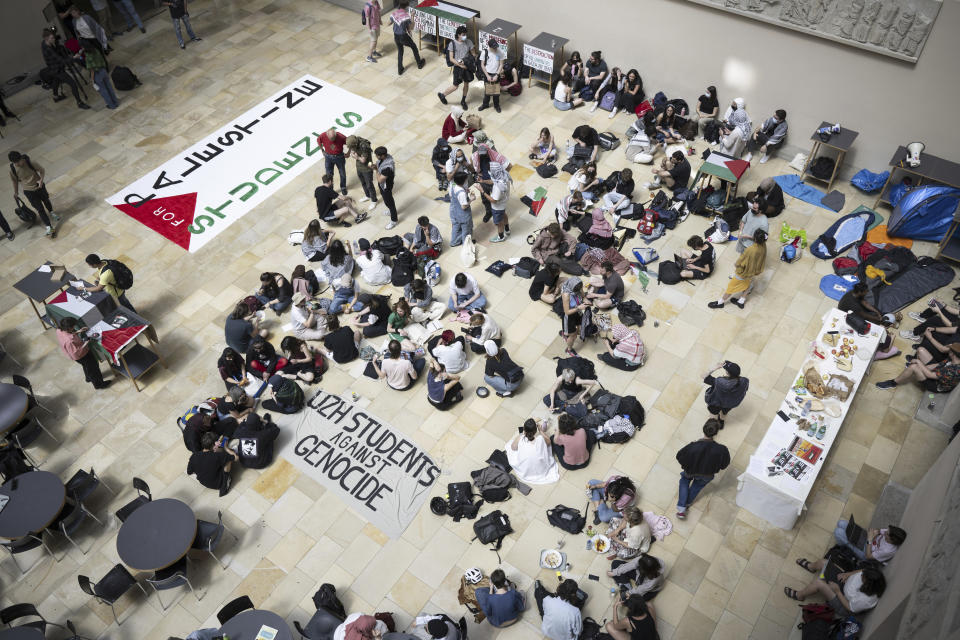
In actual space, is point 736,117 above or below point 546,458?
above

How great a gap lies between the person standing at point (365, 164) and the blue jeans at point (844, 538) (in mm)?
10012

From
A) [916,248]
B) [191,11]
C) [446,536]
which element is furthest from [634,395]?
[191,11]

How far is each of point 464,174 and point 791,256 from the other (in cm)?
629

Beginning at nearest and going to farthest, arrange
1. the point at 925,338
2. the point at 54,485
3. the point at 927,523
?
the point at 927,523 → the point at 54,485 → the point at 925,338

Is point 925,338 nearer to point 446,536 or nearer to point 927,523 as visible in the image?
point 927,523

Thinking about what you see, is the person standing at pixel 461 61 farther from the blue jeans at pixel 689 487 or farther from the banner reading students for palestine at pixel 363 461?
the blue jeans at pixel 689 487

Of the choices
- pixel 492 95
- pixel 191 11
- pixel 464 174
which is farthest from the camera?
pixel 191 11

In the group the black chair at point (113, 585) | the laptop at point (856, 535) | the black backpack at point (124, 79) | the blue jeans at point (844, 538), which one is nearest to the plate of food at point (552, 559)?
the blue jeans at point (844, 538)

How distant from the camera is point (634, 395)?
36.4 feet

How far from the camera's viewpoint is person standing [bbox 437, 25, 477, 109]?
52.5ft

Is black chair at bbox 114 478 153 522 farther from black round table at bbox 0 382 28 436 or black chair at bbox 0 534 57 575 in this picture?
black round table at bbox 0 382 28 436

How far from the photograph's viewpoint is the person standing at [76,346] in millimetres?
10797

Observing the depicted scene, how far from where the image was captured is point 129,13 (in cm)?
1894

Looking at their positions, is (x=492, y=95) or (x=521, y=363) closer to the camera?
(x=521, y=363)
